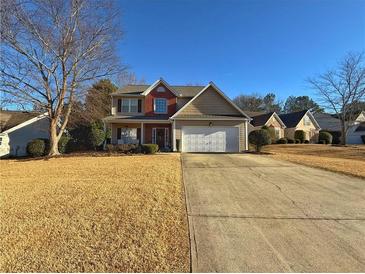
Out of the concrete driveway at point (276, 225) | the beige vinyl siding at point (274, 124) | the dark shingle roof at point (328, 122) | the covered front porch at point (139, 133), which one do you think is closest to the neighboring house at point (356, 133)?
the dark shingle roof at point (328, 122)

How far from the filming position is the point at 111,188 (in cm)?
671

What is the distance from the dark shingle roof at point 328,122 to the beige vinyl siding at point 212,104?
107 ft

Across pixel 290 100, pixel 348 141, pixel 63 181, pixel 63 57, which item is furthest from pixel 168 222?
pixel 290 100

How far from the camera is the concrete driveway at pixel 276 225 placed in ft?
10.1

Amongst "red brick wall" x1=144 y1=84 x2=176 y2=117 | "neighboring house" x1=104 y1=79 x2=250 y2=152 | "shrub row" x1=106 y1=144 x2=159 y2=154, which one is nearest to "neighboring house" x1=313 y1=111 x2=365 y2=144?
"neighboring house" x1=104 y1=79 x2=250 y2=152

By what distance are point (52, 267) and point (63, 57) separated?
53.3 ft

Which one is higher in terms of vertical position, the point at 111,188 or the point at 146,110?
the point at 146,110

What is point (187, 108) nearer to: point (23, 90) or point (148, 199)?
point (23, 90)

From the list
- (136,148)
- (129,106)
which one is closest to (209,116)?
(136,148)

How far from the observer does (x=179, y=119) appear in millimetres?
18891

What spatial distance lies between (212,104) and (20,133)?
19.9 meters

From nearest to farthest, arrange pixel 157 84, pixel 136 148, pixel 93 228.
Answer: pixel 93 228 → pixel 136 148 → pixel 157 84

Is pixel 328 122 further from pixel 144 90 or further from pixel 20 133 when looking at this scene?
pixel 20 133

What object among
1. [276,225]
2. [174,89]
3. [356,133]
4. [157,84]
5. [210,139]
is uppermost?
[157,84]
